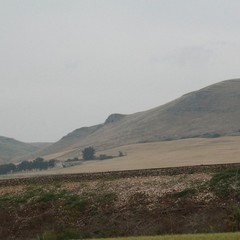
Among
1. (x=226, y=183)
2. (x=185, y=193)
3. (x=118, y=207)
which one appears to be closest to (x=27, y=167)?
(x=118, y=207)

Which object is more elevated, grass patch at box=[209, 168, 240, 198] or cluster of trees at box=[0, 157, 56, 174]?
cluster of trees at box=[0, 157, 56, 174]

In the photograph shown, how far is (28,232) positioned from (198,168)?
48.4ft

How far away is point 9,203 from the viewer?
42844 millimetres

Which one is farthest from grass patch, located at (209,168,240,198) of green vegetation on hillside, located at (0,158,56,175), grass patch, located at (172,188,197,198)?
Answer: green vegetation on hillside, located at (0,158,56,175)

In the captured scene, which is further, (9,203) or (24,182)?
(24,182)

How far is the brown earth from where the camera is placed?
34.1 metres

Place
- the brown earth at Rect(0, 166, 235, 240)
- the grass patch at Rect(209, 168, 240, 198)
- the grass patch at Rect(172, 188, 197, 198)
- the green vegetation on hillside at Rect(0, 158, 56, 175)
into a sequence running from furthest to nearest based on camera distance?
the green vegetation on hillside at Rect(0, 158, 56, 175) → the grass patch at Rect(172, 188, 197, 198) → the grass patch at Rect(209, 168, 240, 198) → the brown earth at Rect(0, 166, 235, 240)

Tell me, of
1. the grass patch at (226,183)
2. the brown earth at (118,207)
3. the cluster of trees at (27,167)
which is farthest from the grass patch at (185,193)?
the cluster of trees at (27,167)

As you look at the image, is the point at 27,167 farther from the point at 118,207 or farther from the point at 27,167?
the point at 118,207

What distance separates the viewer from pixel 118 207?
125ft

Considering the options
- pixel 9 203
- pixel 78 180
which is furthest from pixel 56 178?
pixel 9 203

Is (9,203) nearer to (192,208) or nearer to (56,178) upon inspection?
(56,178)

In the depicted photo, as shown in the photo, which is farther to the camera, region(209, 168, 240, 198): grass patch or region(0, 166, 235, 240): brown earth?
region(209, 168, 240, 198): grass patch

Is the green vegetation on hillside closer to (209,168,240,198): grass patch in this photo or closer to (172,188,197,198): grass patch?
(209,168,240,198): grass patch
